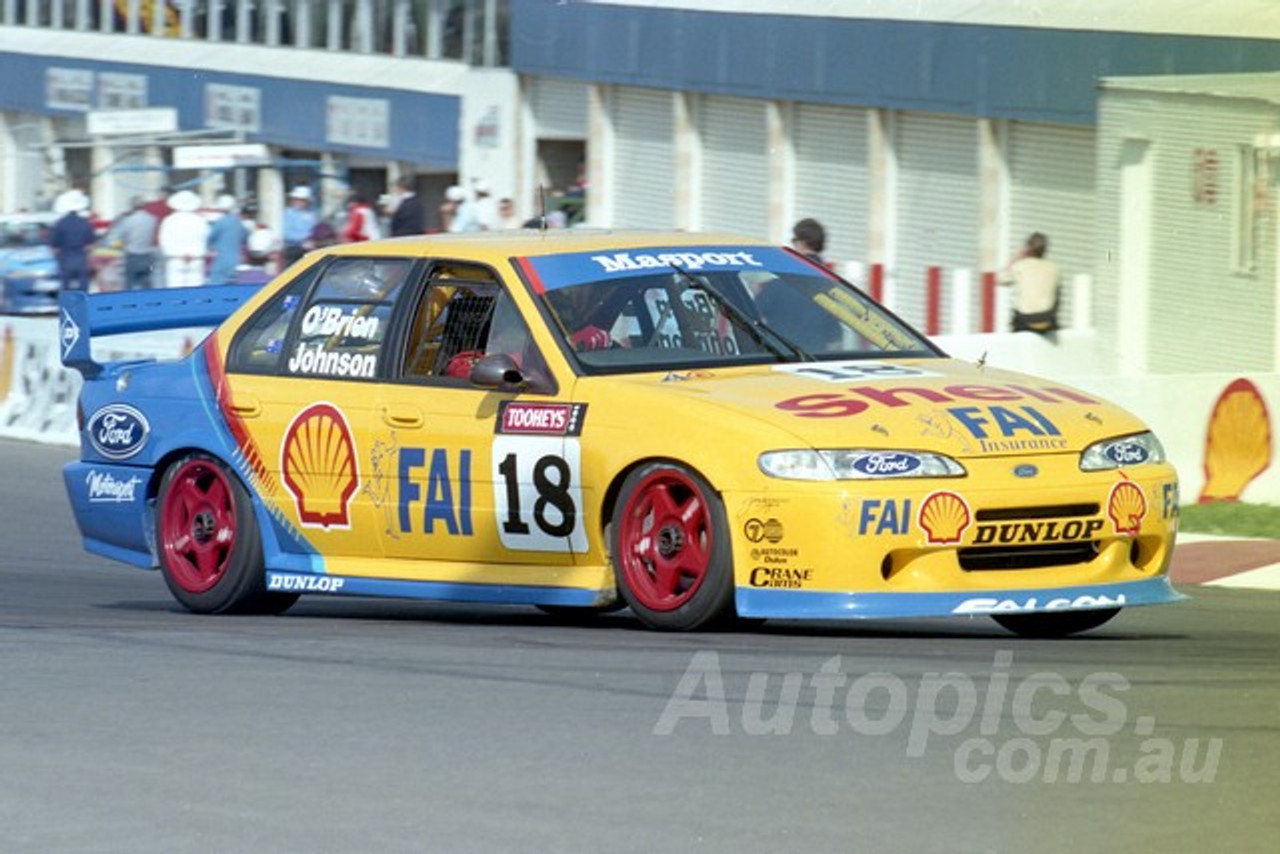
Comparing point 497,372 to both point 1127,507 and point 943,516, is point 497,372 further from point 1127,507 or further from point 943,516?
point 1127,507

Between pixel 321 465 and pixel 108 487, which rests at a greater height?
pixel 321 465

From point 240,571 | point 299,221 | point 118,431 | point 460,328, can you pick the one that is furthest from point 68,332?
point 299,221

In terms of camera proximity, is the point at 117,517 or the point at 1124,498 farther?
the point at 117,517

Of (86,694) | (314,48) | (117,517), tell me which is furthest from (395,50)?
(86,694)

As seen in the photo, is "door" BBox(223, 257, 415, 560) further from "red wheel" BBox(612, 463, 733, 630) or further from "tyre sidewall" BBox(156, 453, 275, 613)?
"red wheel" BBox(612, 463, 733, 630)

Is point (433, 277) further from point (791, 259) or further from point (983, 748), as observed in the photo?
point (983, 748)

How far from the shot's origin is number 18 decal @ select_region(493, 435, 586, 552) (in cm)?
945

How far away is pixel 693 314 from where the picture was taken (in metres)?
9.95

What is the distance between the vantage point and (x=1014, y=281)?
1850cm

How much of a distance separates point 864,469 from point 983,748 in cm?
212

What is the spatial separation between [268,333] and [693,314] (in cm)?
183

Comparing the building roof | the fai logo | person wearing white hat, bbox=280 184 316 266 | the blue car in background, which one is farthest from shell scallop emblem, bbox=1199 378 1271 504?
the blue car in background

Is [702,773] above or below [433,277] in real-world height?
below

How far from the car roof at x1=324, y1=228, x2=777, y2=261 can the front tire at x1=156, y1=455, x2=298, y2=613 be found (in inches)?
39.9
